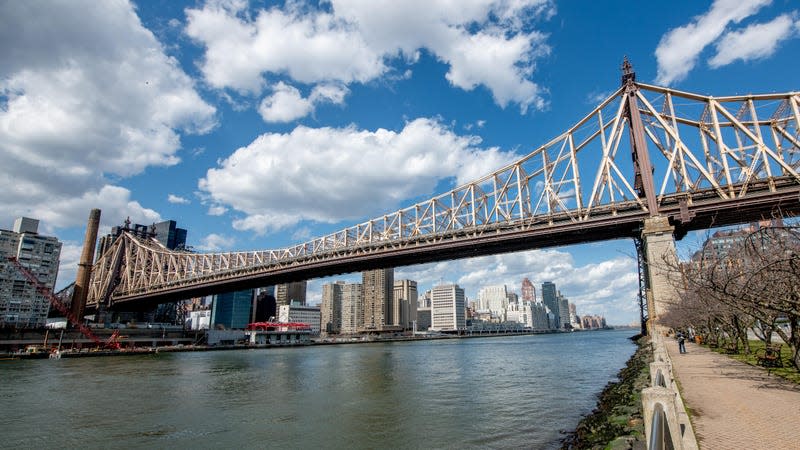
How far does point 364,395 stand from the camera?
71.4 ft

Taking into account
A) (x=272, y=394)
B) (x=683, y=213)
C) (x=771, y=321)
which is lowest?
(x=272, y=394)

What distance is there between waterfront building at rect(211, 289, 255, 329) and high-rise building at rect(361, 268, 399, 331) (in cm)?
5273

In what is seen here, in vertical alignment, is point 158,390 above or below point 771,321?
below

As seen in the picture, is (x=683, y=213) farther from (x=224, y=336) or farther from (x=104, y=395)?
(x=224, y=336)

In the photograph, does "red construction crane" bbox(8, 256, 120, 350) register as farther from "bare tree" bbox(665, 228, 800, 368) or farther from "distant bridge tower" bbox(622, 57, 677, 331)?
"bare tree" bbox(665, 228, 800, 368)

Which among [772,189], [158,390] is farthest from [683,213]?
[158,390]

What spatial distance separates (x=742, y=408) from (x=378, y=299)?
17874 cm

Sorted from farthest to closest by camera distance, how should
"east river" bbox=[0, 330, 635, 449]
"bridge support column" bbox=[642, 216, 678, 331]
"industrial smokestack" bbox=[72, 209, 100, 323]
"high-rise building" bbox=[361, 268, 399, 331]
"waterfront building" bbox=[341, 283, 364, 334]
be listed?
"waterfront building" bbox=[341, 283, 364, 334], "high-rise building" bbox=[361, 268, 399, 331], "industrial smokestack" bbox=[72, 209, 100, 323], "bridge support column" bbox=[642, 216, 678, 331], "east river" bbox=[0, 330, 635, 449]

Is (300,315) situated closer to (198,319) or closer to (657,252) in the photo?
(198,319)

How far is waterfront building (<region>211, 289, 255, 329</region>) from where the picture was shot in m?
186

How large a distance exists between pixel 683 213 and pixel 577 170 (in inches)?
480

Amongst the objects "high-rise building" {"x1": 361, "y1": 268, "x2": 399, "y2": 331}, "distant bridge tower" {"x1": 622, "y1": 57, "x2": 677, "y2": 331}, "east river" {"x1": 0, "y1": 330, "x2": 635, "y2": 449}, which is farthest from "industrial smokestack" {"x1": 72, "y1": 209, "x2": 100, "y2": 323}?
"high-rise building" {"x1": 361, "y1": 268, "x2": 399, "y2": 331}

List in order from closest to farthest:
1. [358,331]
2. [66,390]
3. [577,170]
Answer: [66,390]
[577,170]
[358,331]

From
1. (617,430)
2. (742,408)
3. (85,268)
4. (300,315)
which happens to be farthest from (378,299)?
(742,408)
